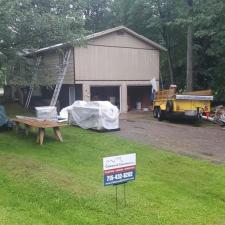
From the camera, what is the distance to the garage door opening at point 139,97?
28156 millimetres

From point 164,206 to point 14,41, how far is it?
9.38 m

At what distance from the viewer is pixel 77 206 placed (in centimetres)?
651

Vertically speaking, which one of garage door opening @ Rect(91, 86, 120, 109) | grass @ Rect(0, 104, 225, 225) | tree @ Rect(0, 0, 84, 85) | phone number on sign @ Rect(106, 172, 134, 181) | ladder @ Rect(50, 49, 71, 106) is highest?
tree @ Rect(0, 0, 84, 85)

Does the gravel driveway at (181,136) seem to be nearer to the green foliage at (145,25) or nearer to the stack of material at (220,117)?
the stack of material at (220,117)

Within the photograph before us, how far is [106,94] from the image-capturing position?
27203mm

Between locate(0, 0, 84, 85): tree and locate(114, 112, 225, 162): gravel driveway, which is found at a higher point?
A: locate(0, 0, 84, 85): tree

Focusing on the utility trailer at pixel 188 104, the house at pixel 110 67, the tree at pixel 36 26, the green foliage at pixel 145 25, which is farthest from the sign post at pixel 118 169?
the house at pixel 110 67

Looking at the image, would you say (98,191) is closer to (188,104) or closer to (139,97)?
(188,104)

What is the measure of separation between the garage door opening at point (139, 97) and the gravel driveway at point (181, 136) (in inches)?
311

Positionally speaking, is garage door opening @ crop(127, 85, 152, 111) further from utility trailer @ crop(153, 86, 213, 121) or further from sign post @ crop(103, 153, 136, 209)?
sign post @ crop(103, 153, 136, 209)

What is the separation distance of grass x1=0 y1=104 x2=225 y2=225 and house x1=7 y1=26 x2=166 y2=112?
479 inches

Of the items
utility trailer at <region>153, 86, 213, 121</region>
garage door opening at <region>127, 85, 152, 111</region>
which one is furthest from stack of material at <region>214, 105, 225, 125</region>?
garage door opening at <region>127, 85, 152, 111</region>

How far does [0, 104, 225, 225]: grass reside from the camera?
20.2 ft

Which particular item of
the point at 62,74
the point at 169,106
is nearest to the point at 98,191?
the point at 169,106
